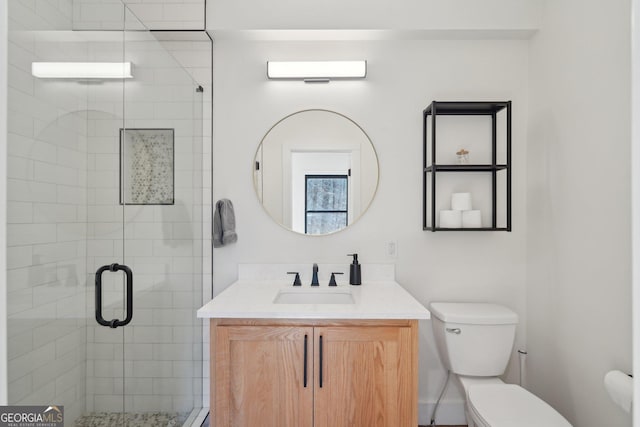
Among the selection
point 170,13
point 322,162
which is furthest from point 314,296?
point 170,13

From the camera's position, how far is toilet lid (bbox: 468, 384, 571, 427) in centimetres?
150

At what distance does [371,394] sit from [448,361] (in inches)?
24.0

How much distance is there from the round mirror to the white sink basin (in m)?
0.38

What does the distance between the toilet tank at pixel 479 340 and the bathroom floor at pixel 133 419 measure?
1491mm

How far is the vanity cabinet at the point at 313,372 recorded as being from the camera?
1.64 metres

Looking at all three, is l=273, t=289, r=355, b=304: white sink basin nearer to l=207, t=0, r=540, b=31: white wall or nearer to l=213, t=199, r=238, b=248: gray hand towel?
l=213, t=199, r=238, b=248: gray hand towel

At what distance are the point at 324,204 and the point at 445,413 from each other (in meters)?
1.47

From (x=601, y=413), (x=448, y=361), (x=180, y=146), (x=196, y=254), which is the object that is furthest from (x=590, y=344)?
(x=180, y=146)

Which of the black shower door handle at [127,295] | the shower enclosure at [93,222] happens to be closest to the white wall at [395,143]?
the shower enclosure at [93,222]

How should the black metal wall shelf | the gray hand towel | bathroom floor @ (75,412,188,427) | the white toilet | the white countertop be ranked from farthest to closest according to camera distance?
the gray hand towel → the black metal wall shelf → the white toilet → the white countertop → bathroom floor @ (75,412,188,427)

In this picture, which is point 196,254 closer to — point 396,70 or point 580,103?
point 396,70

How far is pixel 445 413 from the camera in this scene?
2248 mm

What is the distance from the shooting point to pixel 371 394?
1.64 m

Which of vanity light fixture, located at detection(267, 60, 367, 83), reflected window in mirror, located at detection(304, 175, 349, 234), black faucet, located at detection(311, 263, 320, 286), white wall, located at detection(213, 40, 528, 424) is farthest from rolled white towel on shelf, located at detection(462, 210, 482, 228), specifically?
vanity light fixture, located at detection(267, 60, 367, 83)
